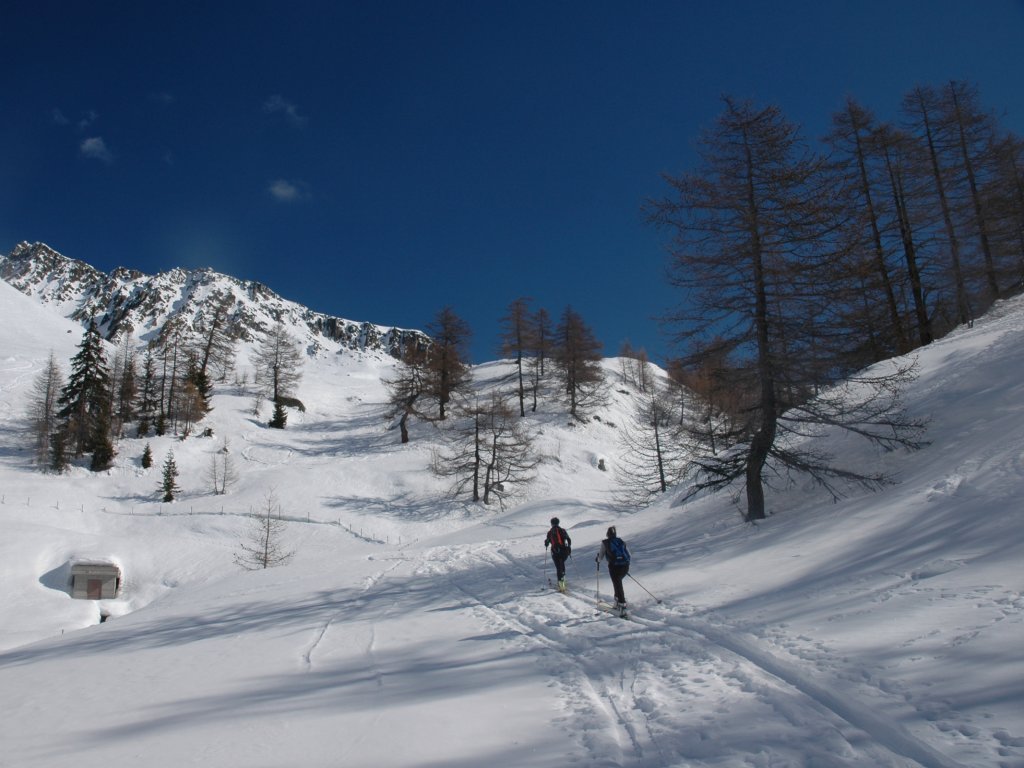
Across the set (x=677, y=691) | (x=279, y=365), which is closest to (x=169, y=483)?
(x=279, y=365)

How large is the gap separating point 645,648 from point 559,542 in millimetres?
4763

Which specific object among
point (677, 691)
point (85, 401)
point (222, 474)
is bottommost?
point (677, 691)

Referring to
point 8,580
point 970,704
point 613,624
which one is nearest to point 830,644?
point 970,704

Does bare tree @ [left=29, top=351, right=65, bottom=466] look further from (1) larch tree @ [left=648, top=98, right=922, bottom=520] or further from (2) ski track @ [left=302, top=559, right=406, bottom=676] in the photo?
(1) larch tree @ [left=648, top=98, right=922, bottom=520]

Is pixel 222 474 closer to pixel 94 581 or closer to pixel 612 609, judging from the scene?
pixel 94 581

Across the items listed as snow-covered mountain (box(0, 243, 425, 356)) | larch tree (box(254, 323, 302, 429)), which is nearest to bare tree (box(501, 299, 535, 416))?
larch tree (box(254, 323, 302, 429))

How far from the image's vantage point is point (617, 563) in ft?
30.7

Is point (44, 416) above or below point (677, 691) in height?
above

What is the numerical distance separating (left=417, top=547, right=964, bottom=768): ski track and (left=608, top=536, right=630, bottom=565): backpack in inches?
33.7

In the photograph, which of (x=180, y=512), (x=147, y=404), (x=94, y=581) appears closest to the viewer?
(x=94, y=581)

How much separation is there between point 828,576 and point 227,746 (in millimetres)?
8265

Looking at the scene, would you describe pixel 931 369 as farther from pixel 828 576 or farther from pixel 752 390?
pixel 828 576

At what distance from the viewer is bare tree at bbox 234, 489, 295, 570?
2467cm

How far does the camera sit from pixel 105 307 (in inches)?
6265
